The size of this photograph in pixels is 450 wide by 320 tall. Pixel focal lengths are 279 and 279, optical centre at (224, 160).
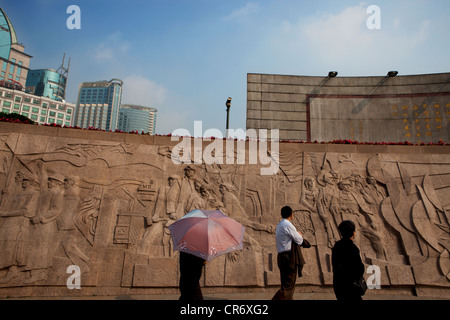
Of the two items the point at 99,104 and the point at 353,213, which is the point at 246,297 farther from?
the point at 99,104

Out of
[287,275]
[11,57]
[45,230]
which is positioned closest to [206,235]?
[287,275]

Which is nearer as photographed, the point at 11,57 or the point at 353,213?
the point at 353,213

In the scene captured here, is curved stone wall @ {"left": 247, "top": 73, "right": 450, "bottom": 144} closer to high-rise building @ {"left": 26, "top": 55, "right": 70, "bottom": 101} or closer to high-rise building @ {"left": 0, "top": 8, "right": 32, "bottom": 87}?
high-rise building @ {"left": 0, "top": 8, "right": 32, "bottom": 87}

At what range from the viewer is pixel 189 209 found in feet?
22.7

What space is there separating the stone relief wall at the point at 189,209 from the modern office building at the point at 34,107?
59836mm

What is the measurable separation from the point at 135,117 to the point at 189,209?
114 meters

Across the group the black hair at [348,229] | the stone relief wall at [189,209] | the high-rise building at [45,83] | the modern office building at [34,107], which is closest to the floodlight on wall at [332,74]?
the stone relief wall at [189,209]

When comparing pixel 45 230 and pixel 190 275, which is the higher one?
pixel 45 230

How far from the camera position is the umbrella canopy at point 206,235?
3122mm

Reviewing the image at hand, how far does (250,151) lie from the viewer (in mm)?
7777

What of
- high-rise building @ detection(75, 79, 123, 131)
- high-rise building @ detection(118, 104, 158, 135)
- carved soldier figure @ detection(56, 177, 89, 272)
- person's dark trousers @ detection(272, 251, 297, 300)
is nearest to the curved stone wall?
carved soldier figure @ detection(56, 177, 89, 272)
